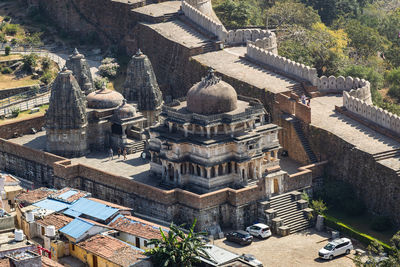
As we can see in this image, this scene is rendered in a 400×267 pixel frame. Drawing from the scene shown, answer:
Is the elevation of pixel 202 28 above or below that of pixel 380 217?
above

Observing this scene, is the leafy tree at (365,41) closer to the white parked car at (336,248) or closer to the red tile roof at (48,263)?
the white parked car at (336,248)

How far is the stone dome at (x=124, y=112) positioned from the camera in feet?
289

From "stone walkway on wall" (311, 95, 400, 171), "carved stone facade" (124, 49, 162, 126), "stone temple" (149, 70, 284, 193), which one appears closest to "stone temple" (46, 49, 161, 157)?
"carved stone facade" (124, 49, 162, 126)

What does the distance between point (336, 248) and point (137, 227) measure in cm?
1298

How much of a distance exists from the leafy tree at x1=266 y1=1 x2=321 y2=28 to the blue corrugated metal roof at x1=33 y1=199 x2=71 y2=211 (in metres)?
44.6

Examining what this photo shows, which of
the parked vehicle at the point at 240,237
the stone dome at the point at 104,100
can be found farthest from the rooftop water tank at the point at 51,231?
the stone dome at the point at 104,100

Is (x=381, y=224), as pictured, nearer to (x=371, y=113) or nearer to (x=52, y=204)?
(x=371, y=113)

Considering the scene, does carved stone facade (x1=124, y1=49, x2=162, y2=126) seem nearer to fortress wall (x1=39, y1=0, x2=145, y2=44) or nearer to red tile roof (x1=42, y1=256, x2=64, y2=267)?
fortress wall (x1=39, y1=0, x2=145, y2=44)

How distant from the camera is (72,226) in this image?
74438 mm

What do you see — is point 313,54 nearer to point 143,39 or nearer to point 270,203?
point 143,39

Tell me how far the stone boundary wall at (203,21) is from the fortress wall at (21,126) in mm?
18241

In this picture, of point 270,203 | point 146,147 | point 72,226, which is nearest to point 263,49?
point 146,147

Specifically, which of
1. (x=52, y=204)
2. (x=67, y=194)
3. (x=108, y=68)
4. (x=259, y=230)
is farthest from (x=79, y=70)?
(x=259, y=230)

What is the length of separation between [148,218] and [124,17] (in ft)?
121
